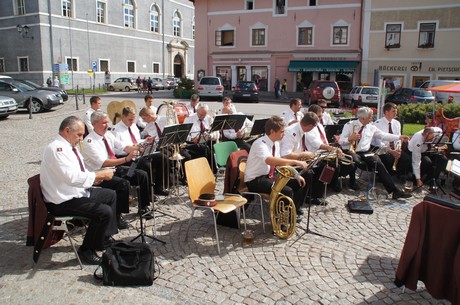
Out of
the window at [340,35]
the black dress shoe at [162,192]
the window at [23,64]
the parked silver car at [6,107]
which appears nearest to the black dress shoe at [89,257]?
the black dress shoe at [162,192]

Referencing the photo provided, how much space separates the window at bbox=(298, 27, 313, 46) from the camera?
31.8 meters

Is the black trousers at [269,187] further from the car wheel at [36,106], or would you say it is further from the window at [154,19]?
the window at [154,19]

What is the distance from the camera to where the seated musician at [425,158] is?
7250mm

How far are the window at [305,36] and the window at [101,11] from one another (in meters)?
20.4

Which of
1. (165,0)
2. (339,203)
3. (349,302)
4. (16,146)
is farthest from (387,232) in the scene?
(165,0)

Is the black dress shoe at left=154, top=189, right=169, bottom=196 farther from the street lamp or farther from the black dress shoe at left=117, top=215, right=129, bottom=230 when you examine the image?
the street lamp

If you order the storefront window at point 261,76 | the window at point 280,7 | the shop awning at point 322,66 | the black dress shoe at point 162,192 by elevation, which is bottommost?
the black dress shoe at point 162,192

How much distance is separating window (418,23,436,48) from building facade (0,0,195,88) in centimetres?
2427

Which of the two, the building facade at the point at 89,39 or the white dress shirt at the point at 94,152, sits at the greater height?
the building facade at the point at 89,39

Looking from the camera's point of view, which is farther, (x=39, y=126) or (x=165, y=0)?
(x=165, y=0)

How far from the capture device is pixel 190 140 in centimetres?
820

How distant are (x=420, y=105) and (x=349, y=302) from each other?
1329 centimetres

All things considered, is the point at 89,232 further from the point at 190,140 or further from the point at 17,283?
the point at 190,140

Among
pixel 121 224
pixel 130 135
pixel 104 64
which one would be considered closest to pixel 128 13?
pixel 104 64
